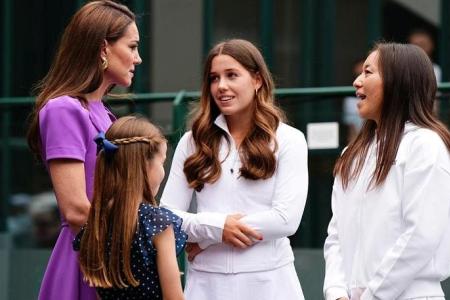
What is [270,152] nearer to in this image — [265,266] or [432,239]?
[265,266]

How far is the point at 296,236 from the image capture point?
21.6 feet

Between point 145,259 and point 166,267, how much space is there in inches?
3.2

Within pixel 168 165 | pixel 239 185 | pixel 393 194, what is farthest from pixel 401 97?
pixel 168 165

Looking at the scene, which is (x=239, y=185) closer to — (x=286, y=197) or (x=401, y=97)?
(x=286, y=197)

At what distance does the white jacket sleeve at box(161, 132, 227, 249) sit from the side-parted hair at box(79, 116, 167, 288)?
1016mm

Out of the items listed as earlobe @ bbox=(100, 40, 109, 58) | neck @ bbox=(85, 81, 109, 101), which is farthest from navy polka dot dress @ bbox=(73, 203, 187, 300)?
earlobe @ bbox=(100, 40, 109, 58)

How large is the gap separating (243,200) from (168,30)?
7549mm

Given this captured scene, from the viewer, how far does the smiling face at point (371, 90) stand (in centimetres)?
450

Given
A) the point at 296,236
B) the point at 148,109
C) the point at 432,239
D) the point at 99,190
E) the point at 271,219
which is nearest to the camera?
the point at 99,190

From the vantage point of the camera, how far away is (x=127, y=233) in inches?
152

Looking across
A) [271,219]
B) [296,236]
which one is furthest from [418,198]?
[296,236]

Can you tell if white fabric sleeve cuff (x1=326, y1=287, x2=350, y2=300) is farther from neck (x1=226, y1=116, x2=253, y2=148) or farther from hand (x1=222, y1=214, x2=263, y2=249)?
neck (x1=226, y1=116, x2=253, y2=148)

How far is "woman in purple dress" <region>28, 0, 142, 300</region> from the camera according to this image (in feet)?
13.4

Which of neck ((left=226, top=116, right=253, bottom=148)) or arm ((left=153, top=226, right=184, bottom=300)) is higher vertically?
neck ((left=226, top=116, right=253, bottom=148))
